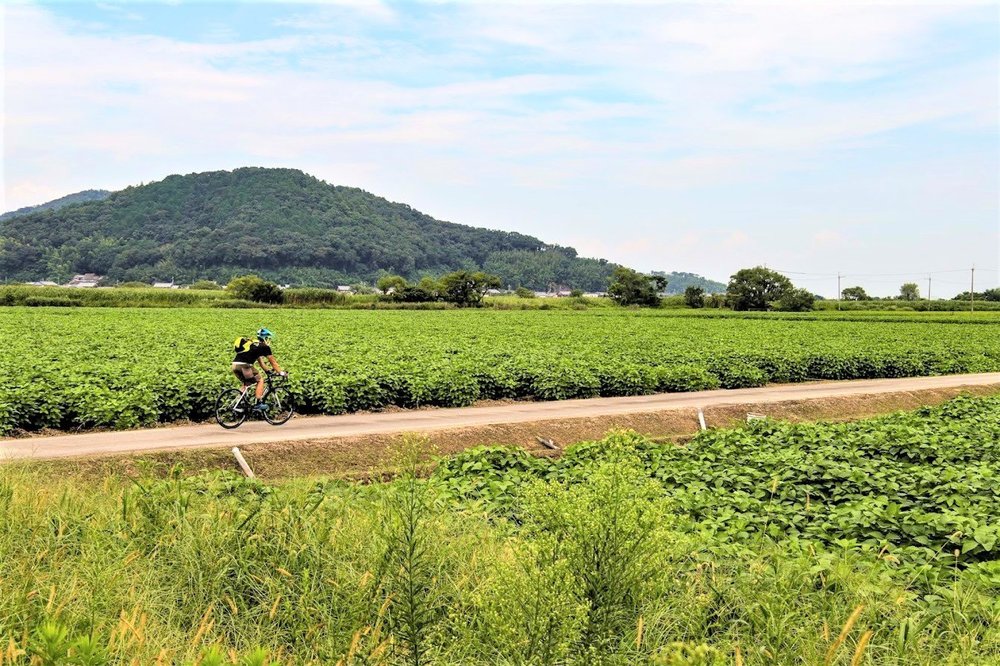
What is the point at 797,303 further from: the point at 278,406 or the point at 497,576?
the point at 497,576

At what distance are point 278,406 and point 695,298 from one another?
275 feet

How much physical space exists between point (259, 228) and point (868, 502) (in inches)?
7221

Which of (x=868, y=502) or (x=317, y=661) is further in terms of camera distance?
(x=868, y=502)

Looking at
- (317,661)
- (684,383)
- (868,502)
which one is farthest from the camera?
(684,383)

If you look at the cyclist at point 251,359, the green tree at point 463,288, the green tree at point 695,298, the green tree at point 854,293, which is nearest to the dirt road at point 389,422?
the cyclist at point 251,359

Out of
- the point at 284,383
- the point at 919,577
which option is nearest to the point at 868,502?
the point at 919,577

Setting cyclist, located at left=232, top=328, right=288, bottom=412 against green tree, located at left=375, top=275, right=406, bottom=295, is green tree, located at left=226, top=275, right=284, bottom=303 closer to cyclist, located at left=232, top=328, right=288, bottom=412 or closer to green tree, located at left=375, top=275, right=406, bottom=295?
green tree, located at left=375, top=275, right=406, bottom=295

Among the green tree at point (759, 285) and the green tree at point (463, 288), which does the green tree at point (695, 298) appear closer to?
the green tree at point (759, 285)

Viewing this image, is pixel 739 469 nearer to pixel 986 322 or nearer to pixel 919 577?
pixel 919 577

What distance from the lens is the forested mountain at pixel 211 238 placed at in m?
164

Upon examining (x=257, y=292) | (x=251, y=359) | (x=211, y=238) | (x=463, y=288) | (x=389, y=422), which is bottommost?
(x=389, y=422)

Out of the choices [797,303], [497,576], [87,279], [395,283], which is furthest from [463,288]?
[87,279]

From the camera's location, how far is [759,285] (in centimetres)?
→ 11081

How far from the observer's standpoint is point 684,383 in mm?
27312
